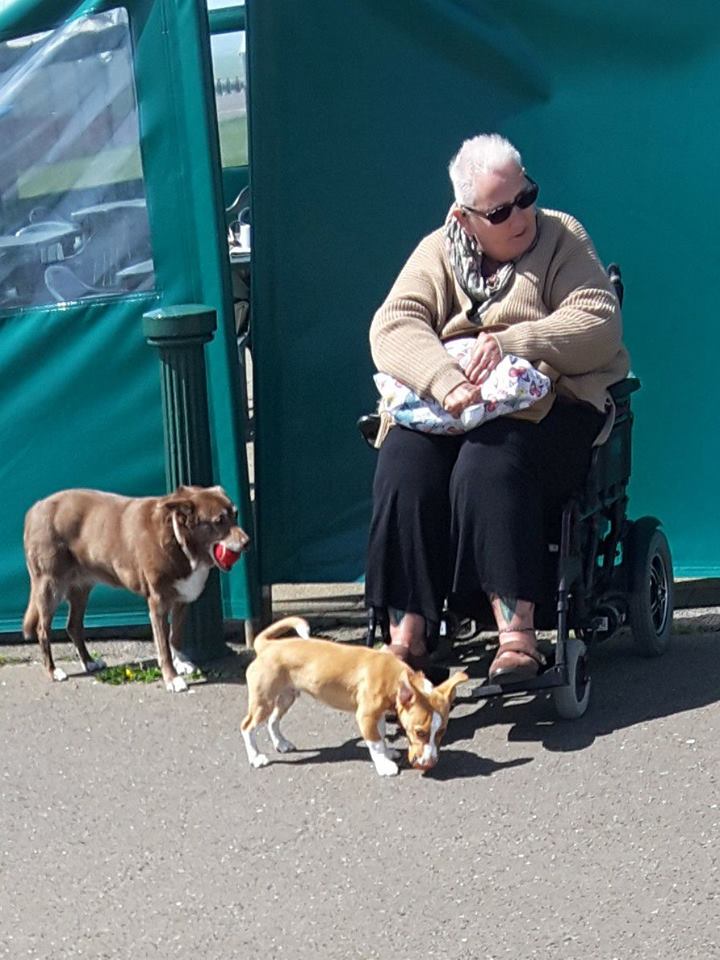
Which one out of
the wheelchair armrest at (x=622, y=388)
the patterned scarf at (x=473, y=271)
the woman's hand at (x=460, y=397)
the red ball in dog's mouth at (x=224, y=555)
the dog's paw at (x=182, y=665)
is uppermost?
the patterned scarf at (x=473, y=271)

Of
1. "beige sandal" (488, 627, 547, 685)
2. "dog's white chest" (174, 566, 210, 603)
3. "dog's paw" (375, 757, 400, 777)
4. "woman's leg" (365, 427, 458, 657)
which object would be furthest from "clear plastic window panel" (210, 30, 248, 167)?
"dog's paw" (375, 757, 400, 777)

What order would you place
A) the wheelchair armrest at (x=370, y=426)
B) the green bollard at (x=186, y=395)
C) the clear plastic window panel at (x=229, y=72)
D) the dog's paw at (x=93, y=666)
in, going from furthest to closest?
the clear plastic window panel at (x=229, y=72) → the dog's paw at (x=93, y=666) → the green bollard at (x=186, y=395) → the wheelchair armrest at (x=370, y=426)

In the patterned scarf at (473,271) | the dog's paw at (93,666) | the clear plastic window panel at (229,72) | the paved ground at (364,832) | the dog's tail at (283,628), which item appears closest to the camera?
the paved ground at (364,832)

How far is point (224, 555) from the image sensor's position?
5.14m

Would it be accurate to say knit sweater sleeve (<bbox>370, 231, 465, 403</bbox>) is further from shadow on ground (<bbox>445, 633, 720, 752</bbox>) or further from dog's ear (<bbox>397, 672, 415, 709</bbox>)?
shadow on ground (<bbox>445, 633, 720, 752</bbox>)

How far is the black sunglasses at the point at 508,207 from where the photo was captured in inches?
184

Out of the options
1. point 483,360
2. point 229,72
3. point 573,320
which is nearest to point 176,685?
point 483,360

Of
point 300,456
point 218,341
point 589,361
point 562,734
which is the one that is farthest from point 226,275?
point 562,734

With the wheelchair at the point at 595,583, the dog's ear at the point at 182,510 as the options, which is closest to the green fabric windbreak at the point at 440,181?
the wheelchair at the point at 595,583

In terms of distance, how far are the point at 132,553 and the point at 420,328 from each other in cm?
128

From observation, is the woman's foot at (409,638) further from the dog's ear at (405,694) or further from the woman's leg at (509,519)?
the dog's ear at (405,694)

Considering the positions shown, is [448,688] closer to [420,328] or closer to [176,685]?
[420,328]

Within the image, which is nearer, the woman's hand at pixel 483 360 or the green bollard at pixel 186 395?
the woman's hand at pixel 483 360

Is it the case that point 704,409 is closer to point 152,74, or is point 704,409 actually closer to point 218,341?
point 218,341
